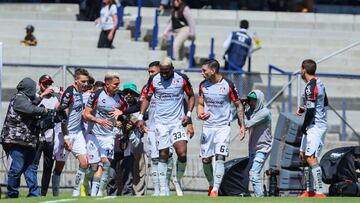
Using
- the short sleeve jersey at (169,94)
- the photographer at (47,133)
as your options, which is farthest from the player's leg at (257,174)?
the photographer at (47,133)

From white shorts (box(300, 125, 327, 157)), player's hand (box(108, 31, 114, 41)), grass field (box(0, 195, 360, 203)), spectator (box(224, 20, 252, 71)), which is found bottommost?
grass field (box(0, 195, 360, 203))

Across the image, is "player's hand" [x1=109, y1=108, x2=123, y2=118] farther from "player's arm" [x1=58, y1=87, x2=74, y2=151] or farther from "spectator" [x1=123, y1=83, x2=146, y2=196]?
"spectator" [x1=123, y1=83, x2=146, y2=196]

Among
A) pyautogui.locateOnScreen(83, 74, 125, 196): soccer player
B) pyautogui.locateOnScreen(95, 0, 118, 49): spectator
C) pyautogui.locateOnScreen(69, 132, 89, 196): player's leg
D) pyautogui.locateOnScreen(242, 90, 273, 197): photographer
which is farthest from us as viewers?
pyautogui.locateOnScreen(95, 0, 118, 49): spectator

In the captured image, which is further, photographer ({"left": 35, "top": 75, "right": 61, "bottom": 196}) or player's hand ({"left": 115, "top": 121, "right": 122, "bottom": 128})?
photographer ({"left": 35, "top": 75, "right": 61, "bottom": 196})

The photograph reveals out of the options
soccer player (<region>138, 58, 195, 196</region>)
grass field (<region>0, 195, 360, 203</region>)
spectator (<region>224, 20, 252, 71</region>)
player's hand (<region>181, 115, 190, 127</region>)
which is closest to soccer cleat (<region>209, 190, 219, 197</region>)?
soccer player (<region>138, 58, 195, 196</region>)

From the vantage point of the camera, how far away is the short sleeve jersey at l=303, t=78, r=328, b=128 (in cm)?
2050

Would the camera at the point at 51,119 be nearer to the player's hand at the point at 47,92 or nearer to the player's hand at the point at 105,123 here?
the player's hand at the point at 47,92

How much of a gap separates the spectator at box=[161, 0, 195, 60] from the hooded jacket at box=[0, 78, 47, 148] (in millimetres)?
9307

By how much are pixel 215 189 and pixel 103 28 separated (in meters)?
10.5

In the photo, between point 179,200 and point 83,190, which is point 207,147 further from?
point 179,200

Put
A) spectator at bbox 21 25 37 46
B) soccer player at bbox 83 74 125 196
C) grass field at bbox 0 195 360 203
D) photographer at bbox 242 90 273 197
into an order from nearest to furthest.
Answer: grass field at bbox 0 195 360 203 < soccer player at bbox 83 74 125 196 < photographer at bbox 242 90 273 197 < spectator at bbox 21 25 37 46

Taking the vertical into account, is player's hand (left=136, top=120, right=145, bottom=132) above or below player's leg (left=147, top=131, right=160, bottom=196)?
above

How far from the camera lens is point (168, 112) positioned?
821 inches

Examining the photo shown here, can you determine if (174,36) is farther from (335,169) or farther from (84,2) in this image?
(335,169)
